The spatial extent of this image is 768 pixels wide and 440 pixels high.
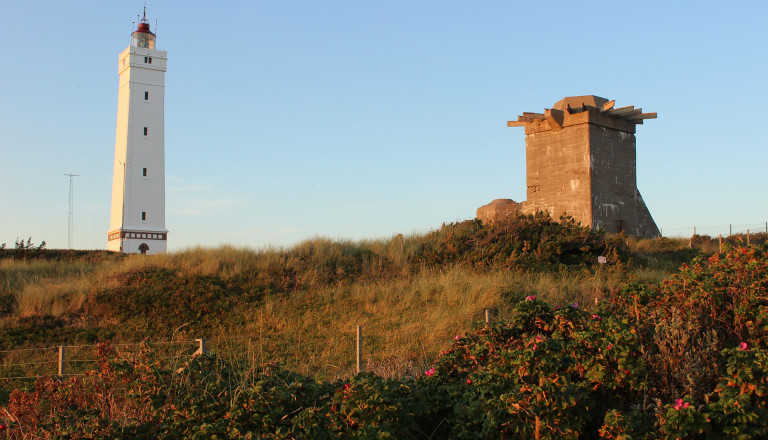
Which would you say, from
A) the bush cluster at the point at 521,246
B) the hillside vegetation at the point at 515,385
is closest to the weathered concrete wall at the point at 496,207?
the bush cluster at the point at 521,246

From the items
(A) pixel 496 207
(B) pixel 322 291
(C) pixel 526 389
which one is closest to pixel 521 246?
(B) pixel 322 291

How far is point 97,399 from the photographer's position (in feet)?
19.5

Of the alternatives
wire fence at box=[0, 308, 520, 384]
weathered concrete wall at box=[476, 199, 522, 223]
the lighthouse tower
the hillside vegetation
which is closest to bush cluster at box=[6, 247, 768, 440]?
the hillside vegetation

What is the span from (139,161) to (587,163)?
85.5 ft

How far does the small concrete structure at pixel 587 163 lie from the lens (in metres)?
A: 23.5

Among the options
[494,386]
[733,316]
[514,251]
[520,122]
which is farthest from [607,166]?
[494,386]

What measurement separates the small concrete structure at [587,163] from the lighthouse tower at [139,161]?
2262cm

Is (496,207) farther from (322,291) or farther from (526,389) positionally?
(526,389)

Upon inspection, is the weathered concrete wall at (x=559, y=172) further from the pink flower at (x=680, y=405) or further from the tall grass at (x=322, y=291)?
the pink flower at (x=680, y=405)

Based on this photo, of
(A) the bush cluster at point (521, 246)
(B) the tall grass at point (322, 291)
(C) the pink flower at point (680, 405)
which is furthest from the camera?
(A) the bush cluster at point (521, 246)

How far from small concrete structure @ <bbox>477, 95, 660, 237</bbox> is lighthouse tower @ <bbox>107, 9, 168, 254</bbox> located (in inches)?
891

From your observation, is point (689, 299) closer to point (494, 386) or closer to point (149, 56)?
point (494, 386)

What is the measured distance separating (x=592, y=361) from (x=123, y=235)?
36.3m

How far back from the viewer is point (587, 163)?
23.3m
